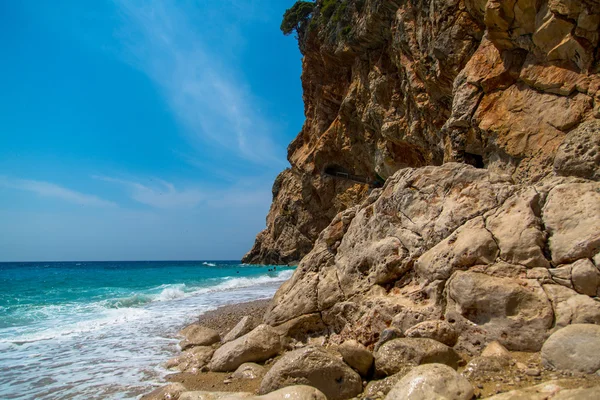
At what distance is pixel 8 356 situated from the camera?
8172 millimetres

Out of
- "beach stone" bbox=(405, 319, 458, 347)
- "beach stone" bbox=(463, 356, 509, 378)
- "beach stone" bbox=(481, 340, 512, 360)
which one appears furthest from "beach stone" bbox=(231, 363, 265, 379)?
"beach stone" bbox=(481, 340, 512, 360)

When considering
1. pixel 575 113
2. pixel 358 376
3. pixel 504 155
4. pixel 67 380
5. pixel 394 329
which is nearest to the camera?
pixel 358 376

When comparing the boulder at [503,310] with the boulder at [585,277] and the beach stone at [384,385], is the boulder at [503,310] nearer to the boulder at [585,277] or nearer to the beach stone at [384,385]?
the boulder at [585,277]

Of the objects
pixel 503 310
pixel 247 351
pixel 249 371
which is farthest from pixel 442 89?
pixel 249 371

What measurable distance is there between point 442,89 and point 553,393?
16.3 meters

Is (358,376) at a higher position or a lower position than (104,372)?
higher

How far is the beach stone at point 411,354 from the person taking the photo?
15.2 feet

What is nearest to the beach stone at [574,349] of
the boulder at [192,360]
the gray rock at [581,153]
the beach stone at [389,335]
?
the beach stone at [389,335]

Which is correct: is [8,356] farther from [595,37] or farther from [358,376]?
[595,37]

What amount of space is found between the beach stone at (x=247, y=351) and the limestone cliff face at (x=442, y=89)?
5591 mm

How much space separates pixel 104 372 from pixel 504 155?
9.92m

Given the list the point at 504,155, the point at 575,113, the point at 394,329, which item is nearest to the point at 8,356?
the point at 394,329

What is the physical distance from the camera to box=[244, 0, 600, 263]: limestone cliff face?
7.69 metres

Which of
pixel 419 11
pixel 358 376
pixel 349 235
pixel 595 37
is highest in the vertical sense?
pixel 419 11
